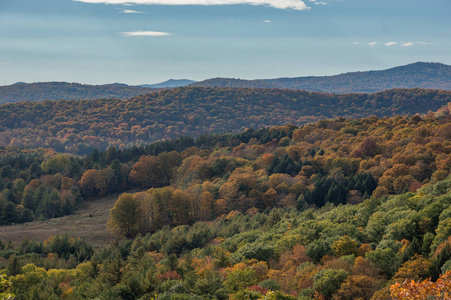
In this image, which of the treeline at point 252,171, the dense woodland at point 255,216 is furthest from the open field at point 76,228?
the treeline at point 252,171

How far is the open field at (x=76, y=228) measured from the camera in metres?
85.1

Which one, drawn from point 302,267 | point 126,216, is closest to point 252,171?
point 126,216

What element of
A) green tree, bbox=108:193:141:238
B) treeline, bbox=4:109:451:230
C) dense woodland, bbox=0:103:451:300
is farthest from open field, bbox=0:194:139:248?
treeline, bbox=4:109:451:230

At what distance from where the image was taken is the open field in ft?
279

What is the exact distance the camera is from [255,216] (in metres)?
78.2

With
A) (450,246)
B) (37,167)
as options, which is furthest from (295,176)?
(37,167)

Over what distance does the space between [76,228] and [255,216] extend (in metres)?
42.1

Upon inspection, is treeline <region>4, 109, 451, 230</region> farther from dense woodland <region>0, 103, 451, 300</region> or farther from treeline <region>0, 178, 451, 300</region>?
treeline <region>0, 178, 451, 300</region>

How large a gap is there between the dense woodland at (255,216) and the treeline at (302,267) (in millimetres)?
136

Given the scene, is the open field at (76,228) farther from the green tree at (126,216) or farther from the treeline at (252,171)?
the treeline at (252,171)

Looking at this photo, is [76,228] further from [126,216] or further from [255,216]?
[255,216]

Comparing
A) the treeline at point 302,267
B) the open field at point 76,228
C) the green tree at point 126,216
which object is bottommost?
the open field at point 76,228

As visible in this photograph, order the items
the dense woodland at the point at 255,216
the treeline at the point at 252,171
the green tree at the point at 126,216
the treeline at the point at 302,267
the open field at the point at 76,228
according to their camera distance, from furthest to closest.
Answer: the treeline at the point at 252,171
the green tree at the point at 126,216
the open field at the point at 76,228
the dense woodland at the point at 255,216
the treeline at the point at 302,267

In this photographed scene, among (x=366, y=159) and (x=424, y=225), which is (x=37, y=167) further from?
(x=424, y=225)
